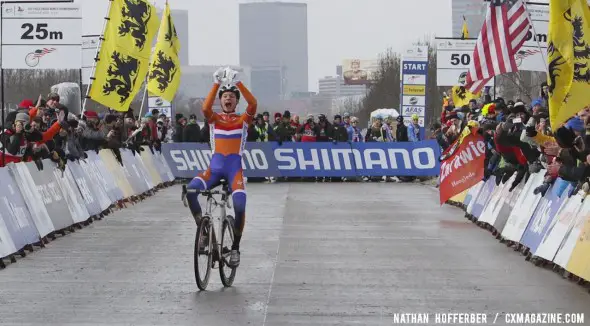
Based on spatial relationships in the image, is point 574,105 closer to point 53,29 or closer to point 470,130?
point 470,130

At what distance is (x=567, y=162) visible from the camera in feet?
44.1

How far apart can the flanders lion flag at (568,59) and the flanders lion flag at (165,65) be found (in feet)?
59.4

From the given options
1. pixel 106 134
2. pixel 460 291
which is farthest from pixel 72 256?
pixel 106 134

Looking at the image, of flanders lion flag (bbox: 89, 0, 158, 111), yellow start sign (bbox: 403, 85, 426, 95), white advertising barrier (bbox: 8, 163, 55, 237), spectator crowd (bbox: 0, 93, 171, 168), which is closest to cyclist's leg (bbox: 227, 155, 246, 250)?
white advertising barrier (bbox: 8, 163, 55, 237)

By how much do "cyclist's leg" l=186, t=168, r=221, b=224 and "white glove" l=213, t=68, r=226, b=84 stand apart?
93cm

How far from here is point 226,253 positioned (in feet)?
39.6

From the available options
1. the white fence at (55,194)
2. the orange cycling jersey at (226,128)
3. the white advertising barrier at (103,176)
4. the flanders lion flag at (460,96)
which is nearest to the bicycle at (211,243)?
the orange cycling jersey at (226,128)

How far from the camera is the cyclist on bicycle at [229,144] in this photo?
1212cm

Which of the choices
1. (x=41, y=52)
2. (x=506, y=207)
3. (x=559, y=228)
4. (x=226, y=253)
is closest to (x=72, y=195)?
(x=41, y=52)

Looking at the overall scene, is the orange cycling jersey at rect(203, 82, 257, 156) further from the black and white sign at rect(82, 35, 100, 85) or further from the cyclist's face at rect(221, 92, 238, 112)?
the black and white sign at rect(82, 35, 100, 85)

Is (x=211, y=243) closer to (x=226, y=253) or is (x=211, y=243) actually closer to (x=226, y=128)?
(x=226, y=253)

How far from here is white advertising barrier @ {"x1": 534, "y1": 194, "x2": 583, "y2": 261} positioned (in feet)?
42.5

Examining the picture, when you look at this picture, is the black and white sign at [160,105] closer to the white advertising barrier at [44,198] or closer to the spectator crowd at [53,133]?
the spectator crowd at [53,133]

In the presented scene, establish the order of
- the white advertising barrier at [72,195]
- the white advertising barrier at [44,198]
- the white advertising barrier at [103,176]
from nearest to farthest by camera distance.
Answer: the white advertising barrier at [44,198] < the white advertising barrier at [72,195] < the white advertising barrier at [103,176]
